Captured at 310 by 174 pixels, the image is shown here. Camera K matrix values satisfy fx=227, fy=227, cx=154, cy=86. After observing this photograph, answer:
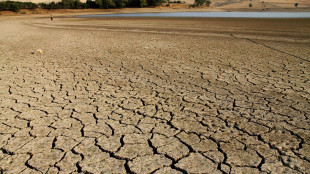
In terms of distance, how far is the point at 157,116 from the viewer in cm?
305

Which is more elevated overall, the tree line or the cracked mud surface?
the tree line

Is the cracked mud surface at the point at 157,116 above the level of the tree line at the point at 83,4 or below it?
below

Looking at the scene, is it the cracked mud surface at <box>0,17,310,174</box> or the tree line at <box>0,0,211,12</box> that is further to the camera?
the tree line at <box>0,0,211,12</box>

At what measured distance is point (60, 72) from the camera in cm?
519

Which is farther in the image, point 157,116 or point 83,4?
point 83,4

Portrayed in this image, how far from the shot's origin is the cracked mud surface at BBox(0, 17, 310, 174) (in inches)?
85.7

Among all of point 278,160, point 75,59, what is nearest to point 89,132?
point 278,160

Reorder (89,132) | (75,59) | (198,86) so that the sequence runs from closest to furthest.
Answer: (89,132)
(198,86)
(75,59)

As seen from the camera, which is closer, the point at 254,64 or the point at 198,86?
Result: the point at 198,86

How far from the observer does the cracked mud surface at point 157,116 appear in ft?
7.14

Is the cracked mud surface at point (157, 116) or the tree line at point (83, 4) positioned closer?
the cracked mud surface at point (157, 116)

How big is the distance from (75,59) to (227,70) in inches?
163

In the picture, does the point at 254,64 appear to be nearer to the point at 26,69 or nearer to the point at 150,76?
the point at 150,76

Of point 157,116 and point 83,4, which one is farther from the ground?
point 83,4
